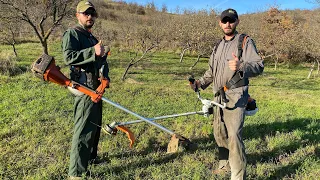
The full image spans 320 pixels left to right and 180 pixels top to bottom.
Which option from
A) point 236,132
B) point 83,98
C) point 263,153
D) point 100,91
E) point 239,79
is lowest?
point 263,153

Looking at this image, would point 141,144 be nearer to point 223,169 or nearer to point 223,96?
point 223,169

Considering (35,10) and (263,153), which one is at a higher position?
(35,10)

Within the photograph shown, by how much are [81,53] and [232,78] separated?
1.86 m

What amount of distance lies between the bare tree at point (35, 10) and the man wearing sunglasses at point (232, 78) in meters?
13.2

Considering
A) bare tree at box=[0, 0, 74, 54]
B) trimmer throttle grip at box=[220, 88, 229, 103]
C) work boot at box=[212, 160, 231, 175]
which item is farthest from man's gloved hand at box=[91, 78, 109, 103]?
bare tree at box=[0, 0, 74, 54]

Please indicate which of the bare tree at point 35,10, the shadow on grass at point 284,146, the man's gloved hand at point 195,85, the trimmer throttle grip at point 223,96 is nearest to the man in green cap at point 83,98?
the man's gloved hand at point 195,85

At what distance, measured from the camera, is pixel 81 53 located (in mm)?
3336

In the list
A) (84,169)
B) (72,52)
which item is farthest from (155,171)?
(72,52)

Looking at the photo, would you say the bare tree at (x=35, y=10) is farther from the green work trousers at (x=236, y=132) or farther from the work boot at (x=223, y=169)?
the green work trousers at (x=236, y=132)

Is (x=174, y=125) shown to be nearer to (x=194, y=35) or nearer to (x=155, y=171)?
(x=155, y=171)

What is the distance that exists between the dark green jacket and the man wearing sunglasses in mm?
1587

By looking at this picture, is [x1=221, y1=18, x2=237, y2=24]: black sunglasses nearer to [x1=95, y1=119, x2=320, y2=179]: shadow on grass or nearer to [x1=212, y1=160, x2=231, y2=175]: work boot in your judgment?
[x1=212, y1=160, x2=231, y2=175]: work boot

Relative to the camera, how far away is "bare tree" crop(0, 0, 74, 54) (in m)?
14.2

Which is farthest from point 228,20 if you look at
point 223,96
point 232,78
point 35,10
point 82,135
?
point 35,10
